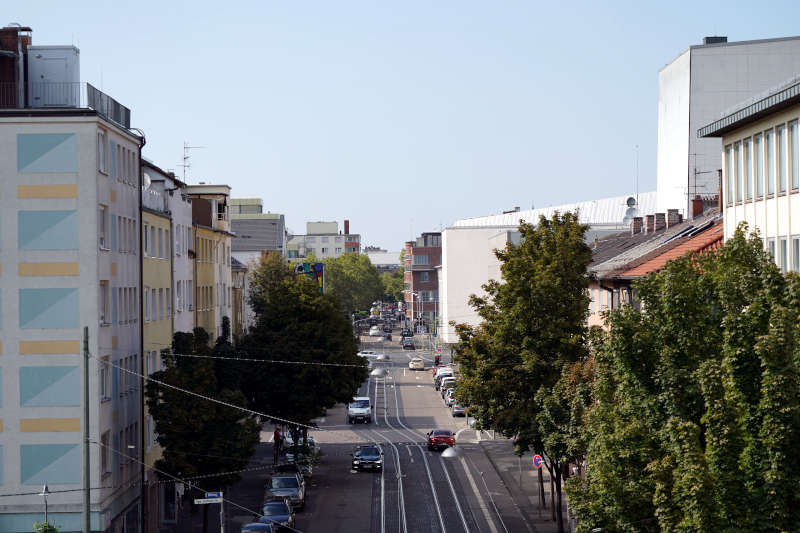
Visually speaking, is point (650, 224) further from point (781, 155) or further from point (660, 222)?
point (781, 155)

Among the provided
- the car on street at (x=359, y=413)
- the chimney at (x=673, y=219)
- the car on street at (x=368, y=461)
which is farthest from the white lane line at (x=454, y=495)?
the chimney at (x=673, y=219)

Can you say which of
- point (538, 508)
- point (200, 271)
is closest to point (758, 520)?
point (538, 508)

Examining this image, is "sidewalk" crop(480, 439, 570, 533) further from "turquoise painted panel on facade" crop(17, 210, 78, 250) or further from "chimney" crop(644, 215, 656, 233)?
"turquoise painted panel on facade" crop(17, 210, 78, 250)

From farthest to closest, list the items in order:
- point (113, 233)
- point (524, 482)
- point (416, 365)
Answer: point (416, 365), point (524, 482), point (113, 233)

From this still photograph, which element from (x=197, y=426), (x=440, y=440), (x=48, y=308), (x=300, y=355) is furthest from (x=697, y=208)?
(x=48, y=308)

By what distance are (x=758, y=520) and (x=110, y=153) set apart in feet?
97.3

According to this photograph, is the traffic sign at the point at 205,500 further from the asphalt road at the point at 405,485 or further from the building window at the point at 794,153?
the building window at the point at 794,153

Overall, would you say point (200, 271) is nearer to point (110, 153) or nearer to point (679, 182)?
point (110, 153)

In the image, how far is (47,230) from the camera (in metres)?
37.9

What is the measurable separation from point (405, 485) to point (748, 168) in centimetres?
3058

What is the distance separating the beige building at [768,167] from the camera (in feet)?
83.7

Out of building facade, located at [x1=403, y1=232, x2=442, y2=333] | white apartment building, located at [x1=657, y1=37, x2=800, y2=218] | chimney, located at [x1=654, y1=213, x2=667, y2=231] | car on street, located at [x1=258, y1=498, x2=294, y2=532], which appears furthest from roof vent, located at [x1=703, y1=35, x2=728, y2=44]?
building facade, located at [x1=403, y1=232, x2=442, y2=333]

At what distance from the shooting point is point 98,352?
1497 inches

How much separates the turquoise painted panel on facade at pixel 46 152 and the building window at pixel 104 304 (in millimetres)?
4292
